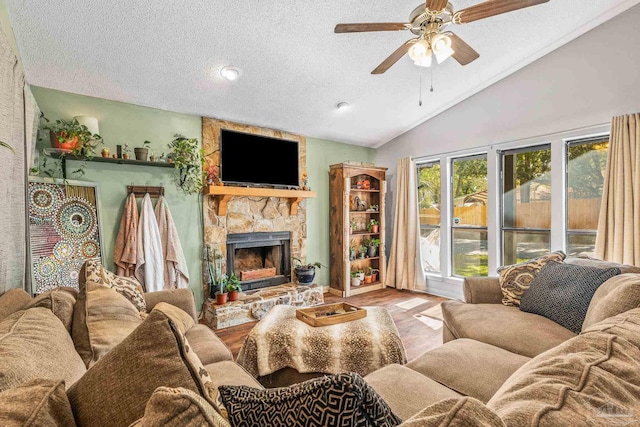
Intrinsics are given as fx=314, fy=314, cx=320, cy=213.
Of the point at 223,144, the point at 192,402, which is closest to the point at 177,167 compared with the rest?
the point at 223,144

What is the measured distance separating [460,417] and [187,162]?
3404 mm

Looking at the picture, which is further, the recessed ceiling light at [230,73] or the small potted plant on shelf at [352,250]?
the small potted plant on shelf at [352,250]

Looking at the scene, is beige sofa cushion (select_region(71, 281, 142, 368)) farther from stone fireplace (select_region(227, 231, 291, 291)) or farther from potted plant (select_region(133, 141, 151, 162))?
stone fireplace (select_region(227, 231, 291, 291))

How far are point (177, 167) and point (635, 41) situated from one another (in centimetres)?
461

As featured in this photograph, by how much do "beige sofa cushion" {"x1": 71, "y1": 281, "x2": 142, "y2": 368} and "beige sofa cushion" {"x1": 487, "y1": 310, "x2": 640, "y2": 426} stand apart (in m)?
1.44

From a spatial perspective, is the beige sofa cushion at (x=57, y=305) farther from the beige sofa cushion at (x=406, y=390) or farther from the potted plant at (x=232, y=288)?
the potted plant at (x=232, y=288)

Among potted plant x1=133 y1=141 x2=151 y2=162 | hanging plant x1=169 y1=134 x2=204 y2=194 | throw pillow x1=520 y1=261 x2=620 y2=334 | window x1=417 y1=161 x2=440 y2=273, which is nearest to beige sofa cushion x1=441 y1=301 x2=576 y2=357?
throw pillow x1=520 y1=261 x2=620 y2=334

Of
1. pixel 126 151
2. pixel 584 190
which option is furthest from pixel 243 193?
pixel 584 190

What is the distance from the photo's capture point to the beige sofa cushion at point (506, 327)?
176cm

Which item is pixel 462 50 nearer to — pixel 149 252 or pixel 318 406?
pixel 318 406

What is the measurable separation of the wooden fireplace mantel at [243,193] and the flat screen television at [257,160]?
129mm

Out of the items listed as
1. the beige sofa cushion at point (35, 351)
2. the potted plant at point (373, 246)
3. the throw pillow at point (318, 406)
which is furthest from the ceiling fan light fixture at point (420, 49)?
the potted plant at point (373, 246)

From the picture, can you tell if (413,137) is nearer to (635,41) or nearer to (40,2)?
(635,41)

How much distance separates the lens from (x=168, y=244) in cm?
325
